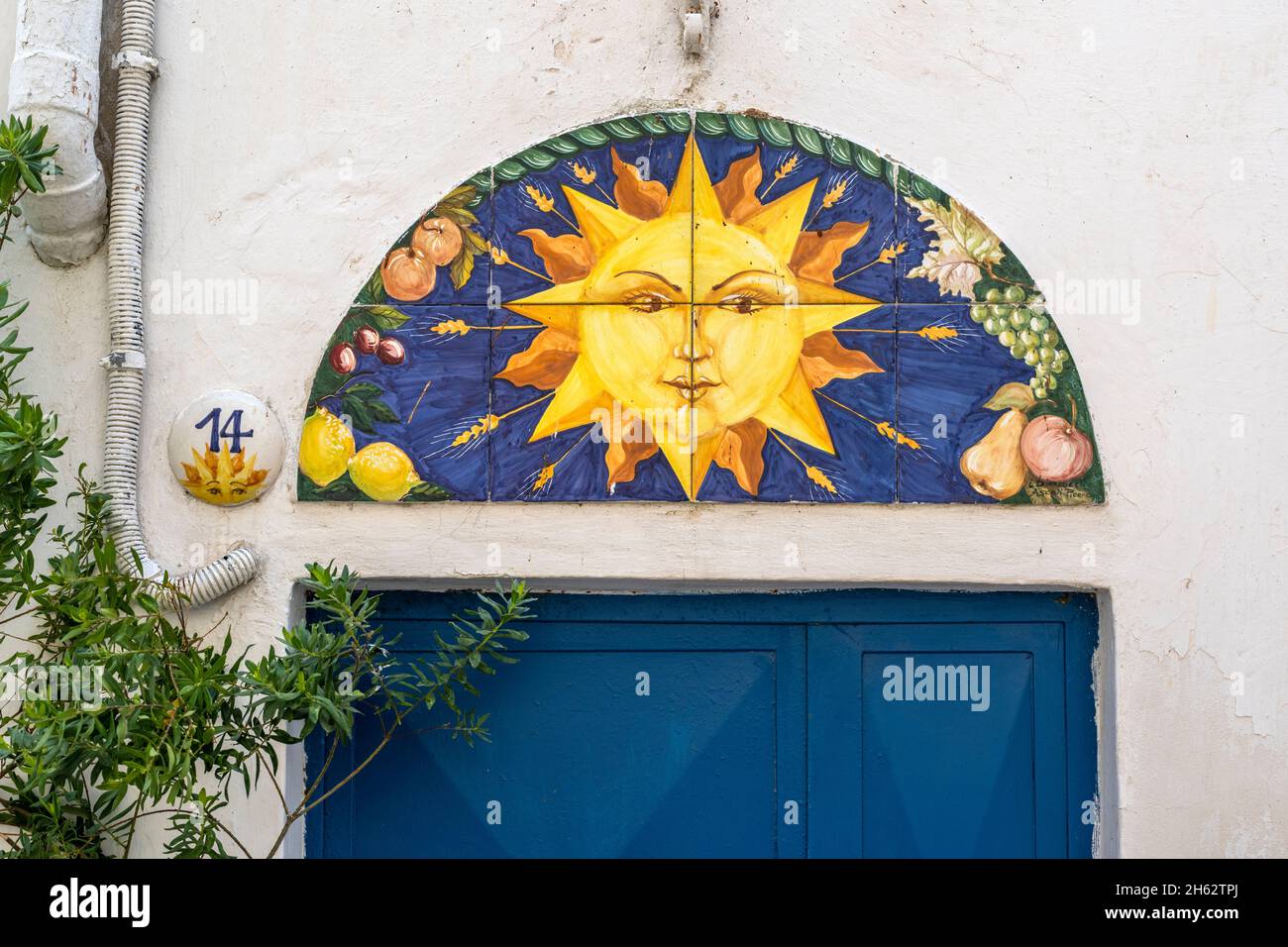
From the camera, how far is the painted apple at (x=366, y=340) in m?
4.20

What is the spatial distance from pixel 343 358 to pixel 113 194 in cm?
86

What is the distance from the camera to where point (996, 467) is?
4113 millimetres

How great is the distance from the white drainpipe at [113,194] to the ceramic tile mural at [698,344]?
51 centimetres

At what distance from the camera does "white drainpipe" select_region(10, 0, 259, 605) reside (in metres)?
4.02

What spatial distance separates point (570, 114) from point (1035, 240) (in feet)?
4.94

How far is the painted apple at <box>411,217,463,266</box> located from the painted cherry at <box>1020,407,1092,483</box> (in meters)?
1.86
